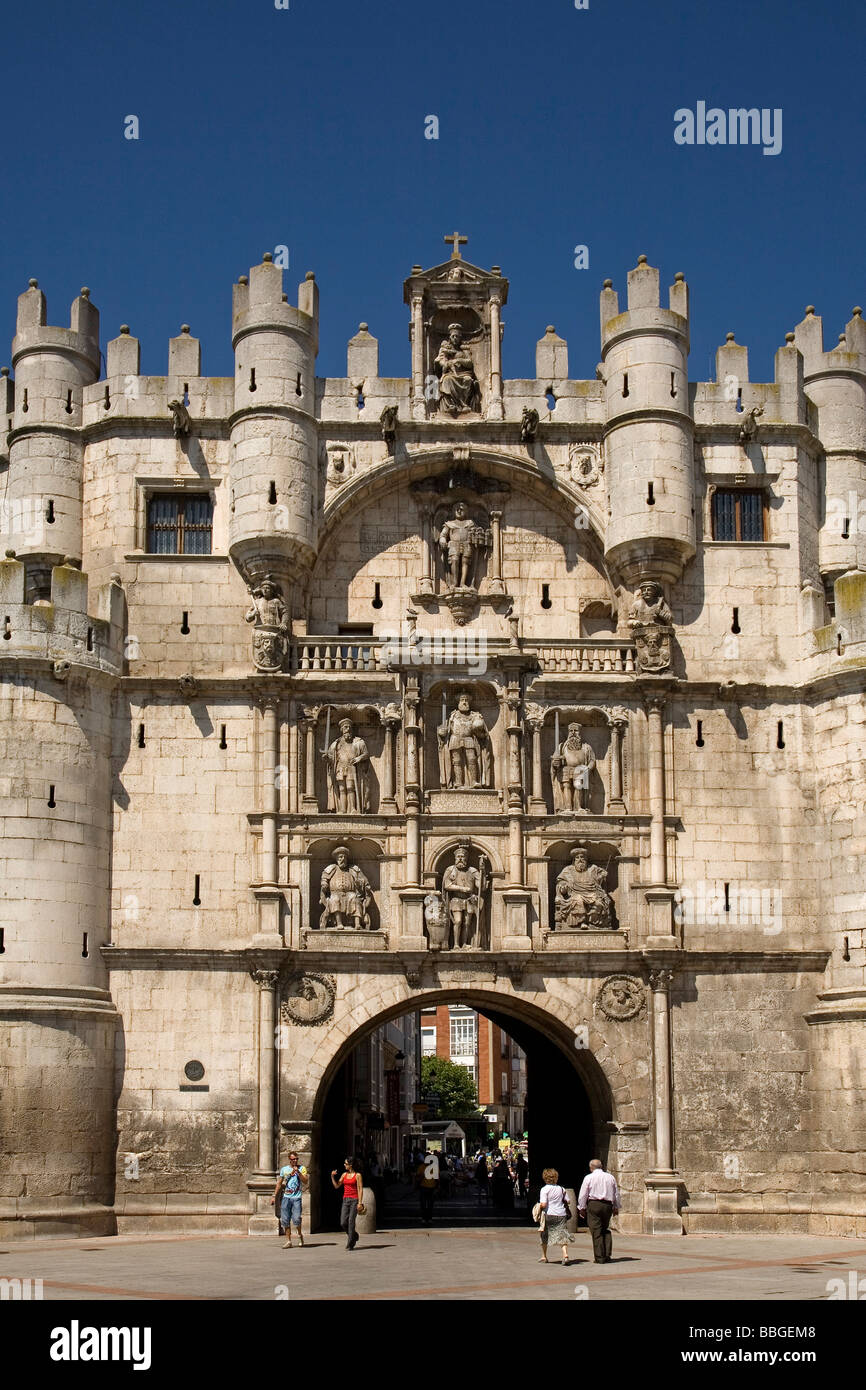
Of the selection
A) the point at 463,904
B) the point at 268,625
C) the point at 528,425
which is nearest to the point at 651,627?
the point at 528,425

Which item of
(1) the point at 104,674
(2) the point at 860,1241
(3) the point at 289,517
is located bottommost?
(2) the point at 860,1241

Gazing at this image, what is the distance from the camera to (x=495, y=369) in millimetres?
37750

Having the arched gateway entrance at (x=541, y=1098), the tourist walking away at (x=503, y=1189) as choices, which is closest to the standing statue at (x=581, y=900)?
the arched gateway entrance at (x=541, y=1098)

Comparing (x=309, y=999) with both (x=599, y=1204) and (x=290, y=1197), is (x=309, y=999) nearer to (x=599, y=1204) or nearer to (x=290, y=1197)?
(x=290, y=1197)

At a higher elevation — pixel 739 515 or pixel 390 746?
pixel 739 515

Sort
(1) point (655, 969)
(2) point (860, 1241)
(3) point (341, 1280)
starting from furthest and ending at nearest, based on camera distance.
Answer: (1) point (655, 969) → (2) point (860, 1241) → (3) point (341, 1280)

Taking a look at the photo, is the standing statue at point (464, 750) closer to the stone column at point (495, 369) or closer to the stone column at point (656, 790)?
the stone column at point (656, 790)

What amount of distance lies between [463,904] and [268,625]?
266 inches

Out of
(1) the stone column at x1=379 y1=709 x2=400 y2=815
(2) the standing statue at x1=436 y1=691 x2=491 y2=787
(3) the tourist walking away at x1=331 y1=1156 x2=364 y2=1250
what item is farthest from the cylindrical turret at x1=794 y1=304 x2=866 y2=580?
(3) the tourist walking away at x1=331 y1=1156 x2=364 y2=1250
